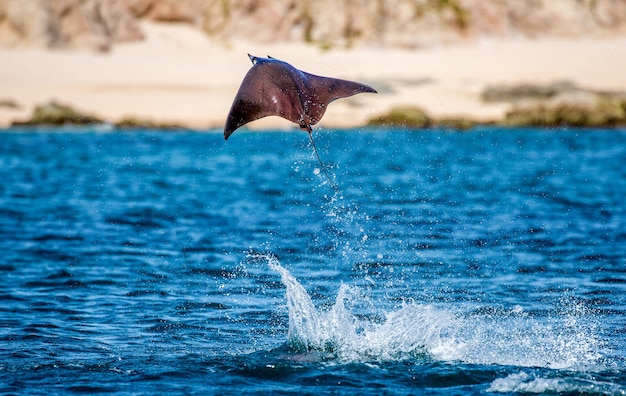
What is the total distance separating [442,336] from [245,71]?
40864mm

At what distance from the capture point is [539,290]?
1134 centimetres

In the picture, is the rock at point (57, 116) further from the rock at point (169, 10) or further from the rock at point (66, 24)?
the rock at point (169, 10)

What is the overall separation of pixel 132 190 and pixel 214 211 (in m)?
4.32

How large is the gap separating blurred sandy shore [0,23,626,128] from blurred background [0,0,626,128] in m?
0.10

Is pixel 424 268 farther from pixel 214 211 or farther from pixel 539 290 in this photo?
pixel 214 211

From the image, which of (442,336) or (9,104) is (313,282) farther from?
(9,104)

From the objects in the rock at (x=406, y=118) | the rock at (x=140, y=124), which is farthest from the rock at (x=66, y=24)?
the rock at (x=406, y=118)

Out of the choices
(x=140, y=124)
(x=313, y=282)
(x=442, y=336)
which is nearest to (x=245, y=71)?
(x=140, y=124)

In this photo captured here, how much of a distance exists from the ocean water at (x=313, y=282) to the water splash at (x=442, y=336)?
0.03m

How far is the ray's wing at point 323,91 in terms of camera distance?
10.1 metres

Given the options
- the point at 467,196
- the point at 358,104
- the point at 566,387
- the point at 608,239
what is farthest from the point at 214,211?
the point at 358,104

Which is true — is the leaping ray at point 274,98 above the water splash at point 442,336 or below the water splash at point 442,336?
above

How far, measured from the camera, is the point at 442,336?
933cm

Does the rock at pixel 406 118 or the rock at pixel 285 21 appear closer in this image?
the rock at pixel 406 118
